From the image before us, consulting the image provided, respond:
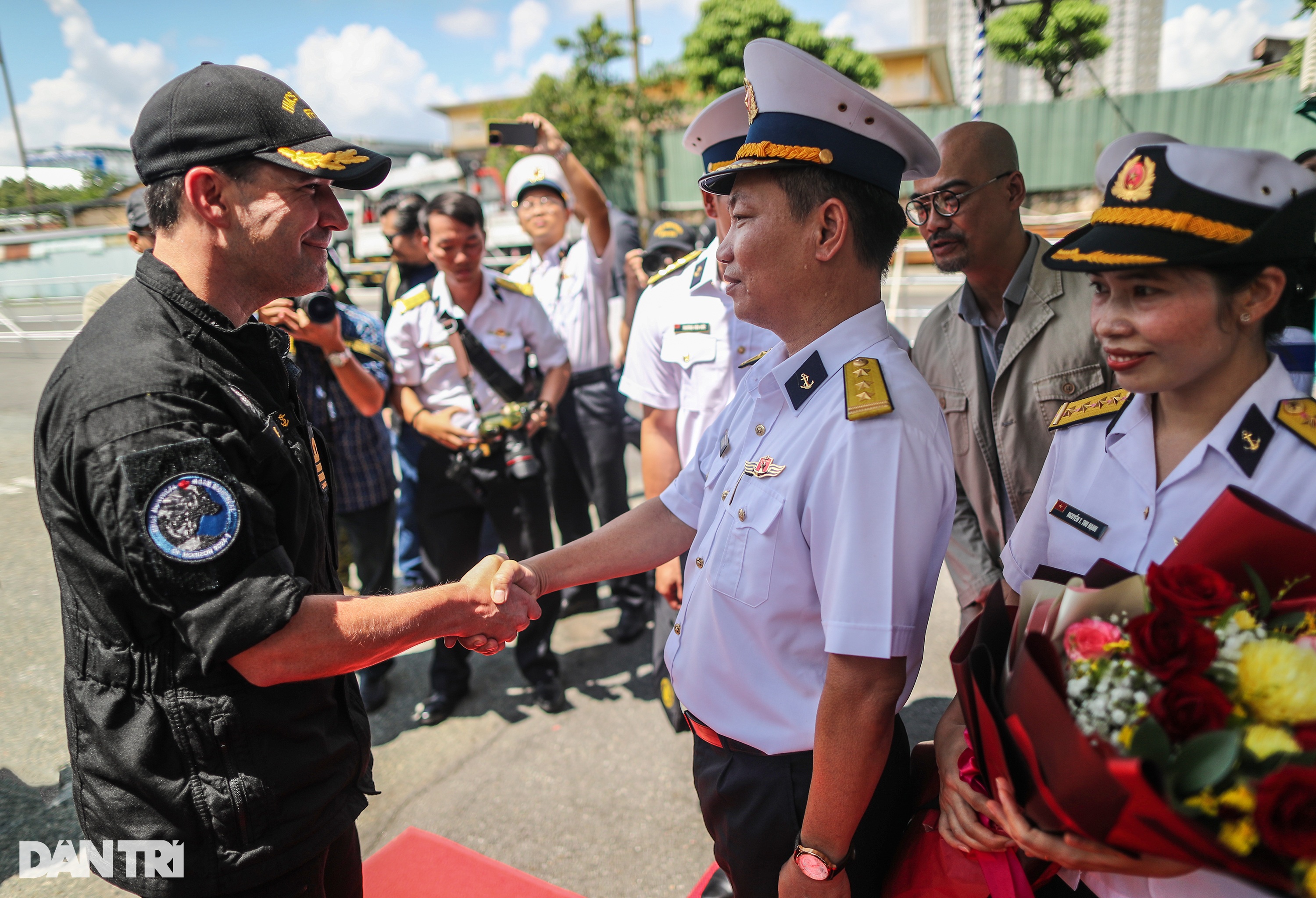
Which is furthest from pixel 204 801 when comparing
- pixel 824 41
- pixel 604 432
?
pixel 824 41

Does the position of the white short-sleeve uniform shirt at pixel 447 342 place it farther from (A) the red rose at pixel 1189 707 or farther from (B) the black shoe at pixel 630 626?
(A) the red rose at pixel 1189 707

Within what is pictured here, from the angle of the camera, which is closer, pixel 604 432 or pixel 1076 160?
pixel 604 432

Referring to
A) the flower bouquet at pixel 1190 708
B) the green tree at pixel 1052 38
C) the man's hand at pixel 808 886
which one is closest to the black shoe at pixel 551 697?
the man's hand at pixel 808 886

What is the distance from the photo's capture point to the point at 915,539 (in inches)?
54.9

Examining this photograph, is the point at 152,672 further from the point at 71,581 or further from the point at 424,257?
the point at 424,257

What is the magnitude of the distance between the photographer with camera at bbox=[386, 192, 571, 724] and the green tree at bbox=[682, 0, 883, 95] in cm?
2651

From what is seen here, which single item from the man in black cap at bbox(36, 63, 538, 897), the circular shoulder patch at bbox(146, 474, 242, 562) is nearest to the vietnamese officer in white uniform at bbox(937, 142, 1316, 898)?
the man in black cap at bbox(36, 63, 538, 897)

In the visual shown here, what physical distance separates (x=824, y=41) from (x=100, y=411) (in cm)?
3334

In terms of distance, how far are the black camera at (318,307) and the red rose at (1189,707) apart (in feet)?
10.5

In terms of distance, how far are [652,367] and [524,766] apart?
1.79m

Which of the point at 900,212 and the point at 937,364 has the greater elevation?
the point at 900,212

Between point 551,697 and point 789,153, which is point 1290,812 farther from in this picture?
point 551,697

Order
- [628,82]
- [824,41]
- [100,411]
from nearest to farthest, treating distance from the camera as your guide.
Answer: [100,411]
[628,82]
[824,41]

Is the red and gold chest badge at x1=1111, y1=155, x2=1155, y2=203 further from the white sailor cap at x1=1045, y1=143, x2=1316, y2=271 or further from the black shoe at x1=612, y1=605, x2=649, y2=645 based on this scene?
the black shoe at x1=612, y1=605, x2=649, y2=645
